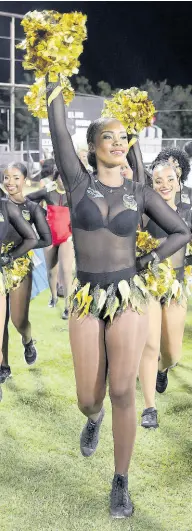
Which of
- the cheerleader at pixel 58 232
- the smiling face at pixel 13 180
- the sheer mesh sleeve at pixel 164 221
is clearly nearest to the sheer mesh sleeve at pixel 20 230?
the smiling face at pixel 13 180

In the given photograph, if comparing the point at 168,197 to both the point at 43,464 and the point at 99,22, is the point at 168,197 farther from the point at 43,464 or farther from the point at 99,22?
the point at 99,22

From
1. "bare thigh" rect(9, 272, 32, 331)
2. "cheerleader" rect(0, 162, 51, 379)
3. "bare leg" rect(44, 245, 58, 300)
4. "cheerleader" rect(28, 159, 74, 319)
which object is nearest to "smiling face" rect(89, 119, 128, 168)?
"cheerleader" rect(0, 162, 51, 379)

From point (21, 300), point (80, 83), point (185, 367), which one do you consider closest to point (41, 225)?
point (21, 300)

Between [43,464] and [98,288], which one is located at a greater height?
[98,288]

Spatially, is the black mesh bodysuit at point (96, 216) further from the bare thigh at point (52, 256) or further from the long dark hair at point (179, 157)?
the bare thigh at point (52, 256)

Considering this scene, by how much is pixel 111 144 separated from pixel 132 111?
3.26 feet

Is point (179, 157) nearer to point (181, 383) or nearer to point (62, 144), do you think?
point (181, 383)

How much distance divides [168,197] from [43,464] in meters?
1.81

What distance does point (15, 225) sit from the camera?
15.3ft

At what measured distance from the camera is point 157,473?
12.4 feet

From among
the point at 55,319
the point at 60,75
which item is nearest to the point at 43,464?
the point at 60,75

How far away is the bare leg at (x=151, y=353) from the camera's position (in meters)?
4.36

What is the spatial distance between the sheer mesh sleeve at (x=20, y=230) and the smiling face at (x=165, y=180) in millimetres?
910

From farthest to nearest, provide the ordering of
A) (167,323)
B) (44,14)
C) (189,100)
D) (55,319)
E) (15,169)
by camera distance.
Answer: (189,100)
(55,319)
(15,169)
(167,323)
(44,14)
